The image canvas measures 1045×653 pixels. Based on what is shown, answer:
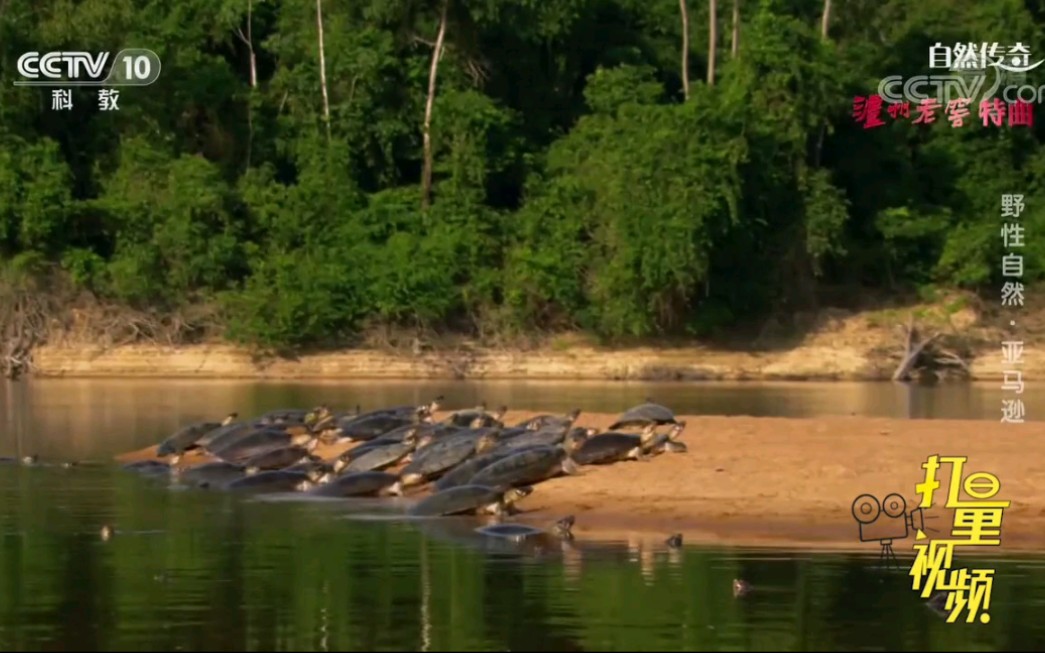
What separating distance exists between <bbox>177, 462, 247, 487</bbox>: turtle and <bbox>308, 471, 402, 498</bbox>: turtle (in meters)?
1.50

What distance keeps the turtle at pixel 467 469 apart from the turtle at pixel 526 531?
7.98ft

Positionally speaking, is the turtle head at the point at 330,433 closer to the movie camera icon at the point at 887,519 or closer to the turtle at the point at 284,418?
the turtle at the point at 284,418

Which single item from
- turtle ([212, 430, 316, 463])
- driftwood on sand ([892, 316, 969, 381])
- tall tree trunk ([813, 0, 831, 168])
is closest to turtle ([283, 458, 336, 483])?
turtle ([212, 430, 316, 463])

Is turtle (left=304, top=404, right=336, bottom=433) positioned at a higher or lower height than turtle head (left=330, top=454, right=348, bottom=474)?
higher

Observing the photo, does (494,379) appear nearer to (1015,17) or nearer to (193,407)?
(193,407)

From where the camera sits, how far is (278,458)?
23031mm

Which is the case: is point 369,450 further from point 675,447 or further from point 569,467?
point 675,447

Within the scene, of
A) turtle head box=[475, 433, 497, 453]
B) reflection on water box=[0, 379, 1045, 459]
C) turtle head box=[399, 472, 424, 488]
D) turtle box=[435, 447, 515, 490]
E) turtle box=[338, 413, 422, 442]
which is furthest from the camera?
reflection on water box=[0, 379, 1045, 459]

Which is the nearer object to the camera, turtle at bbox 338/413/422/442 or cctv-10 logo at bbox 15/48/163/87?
turtle at bbox 338/413/422/442

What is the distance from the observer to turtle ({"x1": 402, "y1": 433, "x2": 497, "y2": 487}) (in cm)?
2086

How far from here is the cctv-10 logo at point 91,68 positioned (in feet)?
149

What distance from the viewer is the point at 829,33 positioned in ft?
160

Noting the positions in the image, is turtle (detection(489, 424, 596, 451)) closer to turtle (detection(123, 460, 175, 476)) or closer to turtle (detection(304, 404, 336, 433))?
turtle (detection(304, 404, 336, 433))

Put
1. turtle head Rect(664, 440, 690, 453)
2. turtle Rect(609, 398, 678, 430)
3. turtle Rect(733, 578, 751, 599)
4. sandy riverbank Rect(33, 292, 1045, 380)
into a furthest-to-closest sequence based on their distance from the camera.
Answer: sandy riverbank Rect(33, 292, 1045, 380), turtle Rect(609, 398, 678, 430), turtle head Rect(664, 440, 690, 453), turtle Rect(733, 578, 751, 599)
